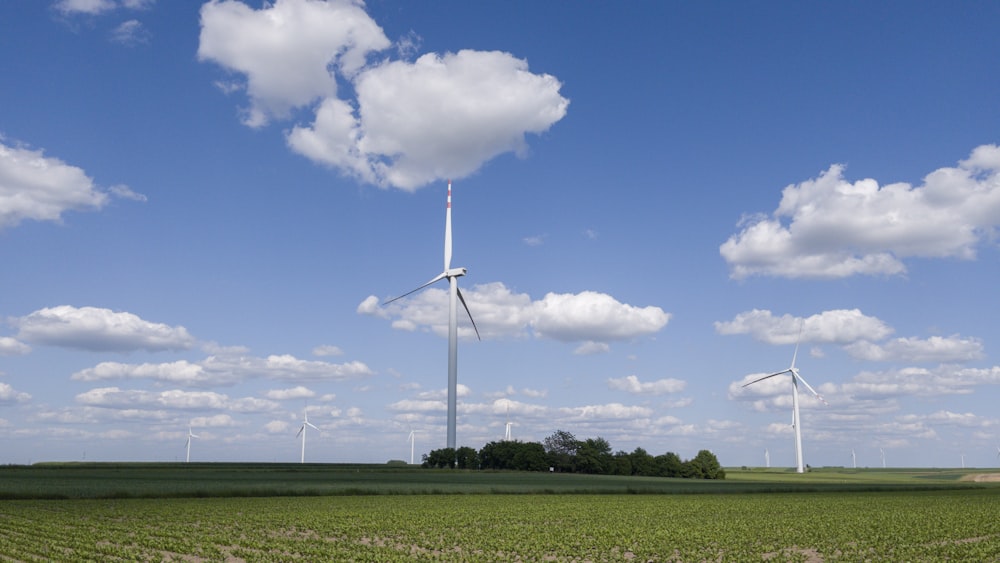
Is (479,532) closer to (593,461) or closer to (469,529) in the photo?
(469,529)

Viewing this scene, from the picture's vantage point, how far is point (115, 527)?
36.9 meters

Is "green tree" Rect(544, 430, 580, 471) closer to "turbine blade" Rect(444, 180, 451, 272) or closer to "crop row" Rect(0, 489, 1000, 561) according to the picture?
"turbine blade" Rect(444, 180, 451, 272)

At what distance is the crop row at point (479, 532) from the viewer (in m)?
29.7

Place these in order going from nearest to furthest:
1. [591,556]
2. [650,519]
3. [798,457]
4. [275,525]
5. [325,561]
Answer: [325,561] → [591,556] → [275,525] → [650,519] → [798,457]

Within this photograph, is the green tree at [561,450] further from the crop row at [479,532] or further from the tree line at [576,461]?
the crop row at [479,532]

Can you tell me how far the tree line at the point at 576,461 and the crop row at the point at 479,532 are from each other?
8471 cm

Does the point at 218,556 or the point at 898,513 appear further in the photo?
the point at 898,513

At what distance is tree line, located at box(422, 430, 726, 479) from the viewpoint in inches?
5482

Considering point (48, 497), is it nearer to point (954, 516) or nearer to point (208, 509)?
point (208, 509)

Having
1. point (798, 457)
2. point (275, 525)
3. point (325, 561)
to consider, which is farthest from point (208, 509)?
point (798, 457)

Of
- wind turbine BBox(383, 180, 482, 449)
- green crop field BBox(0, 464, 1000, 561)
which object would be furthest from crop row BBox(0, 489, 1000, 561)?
wind turbine BBox(383, 180, 482, 449)

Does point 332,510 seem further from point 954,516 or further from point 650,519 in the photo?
point 954,516

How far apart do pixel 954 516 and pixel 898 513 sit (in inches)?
148

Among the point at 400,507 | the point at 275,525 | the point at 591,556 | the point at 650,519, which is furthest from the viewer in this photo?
the point at 400,507
